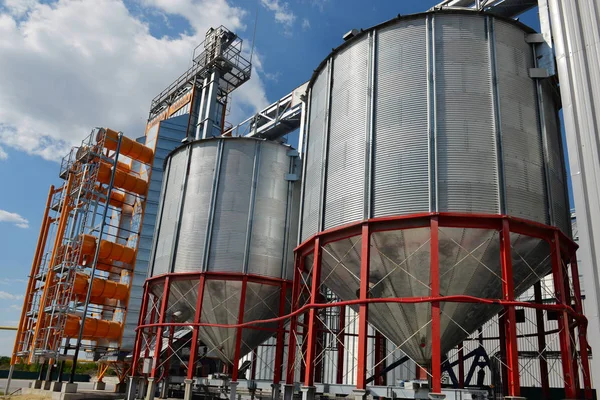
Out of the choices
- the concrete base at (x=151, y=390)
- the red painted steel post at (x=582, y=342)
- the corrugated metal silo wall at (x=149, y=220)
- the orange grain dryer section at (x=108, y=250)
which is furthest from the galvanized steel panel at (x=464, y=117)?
the orange grain dryer section at (x=108, y=250)

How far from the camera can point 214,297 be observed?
2314 centimetres

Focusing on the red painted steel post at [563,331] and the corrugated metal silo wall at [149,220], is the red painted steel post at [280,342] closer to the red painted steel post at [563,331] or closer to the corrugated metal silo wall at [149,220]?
the red painted steel post at [563,331]

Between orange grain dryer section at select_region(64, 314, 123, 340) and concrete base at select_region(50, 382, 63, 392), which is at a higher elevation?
orange grain dryer section at select_region(64, 314, 123, 340)

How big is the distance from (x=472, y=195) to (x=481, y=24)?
628cm

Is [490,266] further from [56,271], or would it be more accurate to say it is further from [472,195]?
[56,271]

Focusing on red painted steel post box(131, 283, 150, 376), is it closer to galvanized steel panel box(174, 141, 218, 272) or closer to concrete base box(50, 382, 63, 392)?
galvanized steel panel box(174, 141, 218, 272)

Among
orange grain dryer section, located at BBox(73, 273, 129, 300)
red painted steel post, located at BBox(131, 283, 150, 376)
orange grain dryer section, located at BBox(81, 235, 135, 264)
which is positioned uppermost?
orange grain dryer section, located at BBox(81, 235, 135, 264)

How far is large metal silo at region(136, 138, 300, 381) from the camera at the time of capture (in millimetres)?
23062

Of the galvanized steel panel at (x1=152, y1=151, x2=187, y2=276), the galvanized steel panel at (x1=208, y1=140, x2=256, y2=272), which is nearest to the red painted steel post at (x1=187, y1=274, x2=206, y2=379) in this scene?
the galvanized steel panel at (x1=208, y1=140, x2=256, y2=272)

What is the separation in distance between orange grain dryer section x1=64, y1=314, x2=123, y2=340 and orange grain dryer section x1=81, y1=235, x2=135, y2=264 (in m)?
3.78

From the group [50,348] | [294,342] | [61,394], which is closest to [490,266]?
[294,342]

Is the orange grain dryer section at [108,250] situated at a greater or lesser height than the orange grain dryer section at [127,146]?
lesser

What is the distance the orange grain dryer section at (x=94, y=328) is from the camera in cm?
3041

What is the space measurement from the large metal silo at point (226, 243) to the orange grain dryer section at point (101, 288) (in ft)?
24.1
